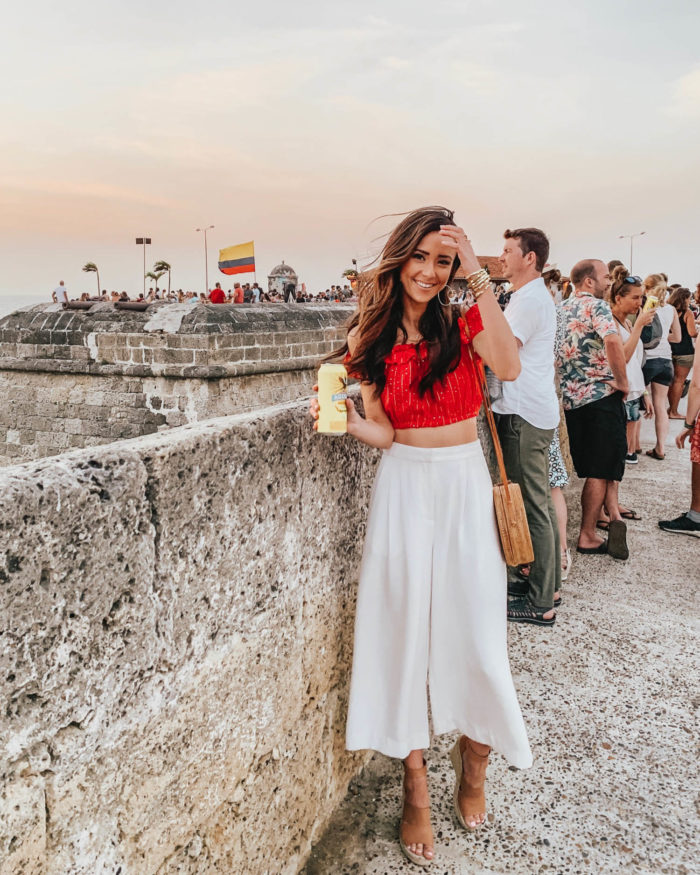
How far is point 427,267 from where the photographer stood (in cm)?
206

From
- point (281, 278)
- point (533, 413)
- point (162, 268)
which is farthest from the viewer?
point (162, 268)

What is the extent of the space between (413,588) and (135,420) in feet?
24.7

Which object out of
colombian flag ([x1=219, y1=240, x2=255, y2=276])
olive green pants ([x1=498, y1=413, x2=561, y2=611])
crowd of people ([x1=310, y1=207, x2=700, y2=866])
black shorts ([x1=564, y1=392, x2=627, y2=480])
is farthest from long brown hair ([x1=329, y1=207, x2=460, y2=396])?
colombian flag ([x1=219, y1=240, x2=255, y2=276])

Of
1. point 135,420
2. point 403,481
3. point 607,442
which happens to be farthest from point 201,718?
point 135,420

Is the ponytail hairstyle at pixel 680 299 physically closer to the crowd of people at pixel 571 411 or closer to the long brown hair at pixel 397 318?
the crowd of people at pixel 571 411

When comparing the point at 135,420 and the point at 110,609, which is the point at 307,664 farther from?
the point at 135,420

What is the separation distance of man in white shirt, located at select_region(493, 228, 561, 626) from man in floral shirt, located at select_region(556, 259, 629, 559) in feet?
3.05

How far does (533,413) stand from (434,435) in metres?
1.60

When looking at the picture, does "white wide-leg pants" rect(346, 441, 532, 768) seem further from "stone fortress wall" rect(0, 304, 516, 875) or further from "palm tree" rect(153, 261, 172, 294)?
"palm tree" rect(153, 261, 172, 294)

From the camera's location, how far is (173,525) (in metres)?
1.40

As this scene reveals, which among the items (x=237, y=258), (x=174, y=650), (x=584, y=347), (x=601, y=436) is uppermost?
(x=237, y=258)

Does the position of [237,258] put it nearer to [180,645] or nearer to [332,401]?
[332,401]

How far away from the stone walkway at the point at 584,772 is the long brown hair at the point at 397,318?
55.1 inches

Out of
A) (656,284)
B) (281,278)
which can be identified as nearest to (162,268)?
(281,278)
